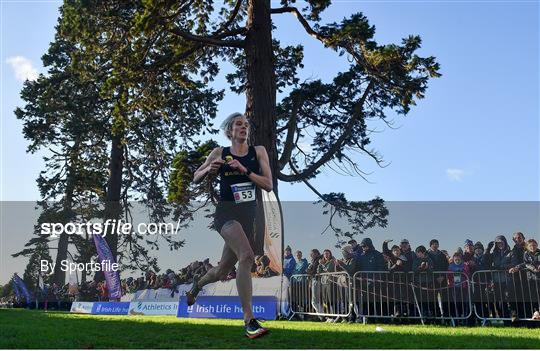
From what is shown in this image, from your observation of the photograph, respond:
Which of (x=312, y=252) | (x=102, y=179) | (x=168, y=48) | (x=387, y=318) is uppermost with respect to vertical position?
(x=168, y=48)

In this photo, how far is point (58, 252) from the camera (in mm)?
34531

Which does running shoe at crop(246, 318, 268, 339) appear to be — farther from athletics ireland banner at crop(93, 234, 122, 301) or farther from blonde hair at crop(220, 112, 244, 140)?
athletics ireland banner at crop(93, 234, 122, 301)

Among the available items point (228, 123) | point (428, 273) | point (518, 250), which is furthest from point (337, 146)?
point (228, 123)

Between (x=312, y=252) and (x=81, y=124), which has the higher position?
(x=81, y=124)

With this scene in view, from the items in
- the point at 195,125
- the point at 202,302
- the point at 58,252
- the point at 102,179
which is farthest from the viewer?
the point at 58,252

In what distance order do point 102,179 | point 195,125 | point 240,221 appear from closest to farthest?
1. point 240,221
2. point 195,125
3. point 102,179

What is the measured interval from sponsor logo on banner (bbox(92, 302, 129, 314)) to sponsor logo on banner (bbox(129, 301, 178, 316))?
0.40 m

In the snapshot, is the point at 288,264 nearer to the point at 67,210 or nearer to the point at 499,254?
the point at 499,254

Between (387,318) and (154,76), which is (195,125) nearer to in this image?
(154,76)

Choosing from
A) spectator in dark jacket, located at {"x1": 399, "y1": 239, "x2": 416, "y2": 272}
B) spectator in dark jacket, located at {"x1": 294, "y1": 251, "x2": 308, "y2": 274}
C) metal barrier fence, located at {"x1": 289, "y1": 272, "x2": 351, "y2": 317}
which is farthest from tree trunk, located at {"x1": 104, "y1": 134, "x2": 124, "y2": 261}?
spectator in dark jacket, located at {"x1": 399, "y1": 239, "x2": 416, "y2": 272}

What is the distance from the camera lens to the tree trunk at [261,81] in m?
15.9

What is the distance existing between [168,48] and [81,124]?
13996 millimetres

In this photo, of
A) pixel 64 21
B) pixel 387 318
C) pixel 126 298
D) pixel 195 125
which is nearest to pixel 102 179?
pixel 195 125

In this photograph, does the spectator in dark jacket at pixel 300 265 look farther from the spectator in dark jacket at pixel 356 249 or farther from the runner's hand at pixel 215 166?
the runner's hand at pixel 215 166
